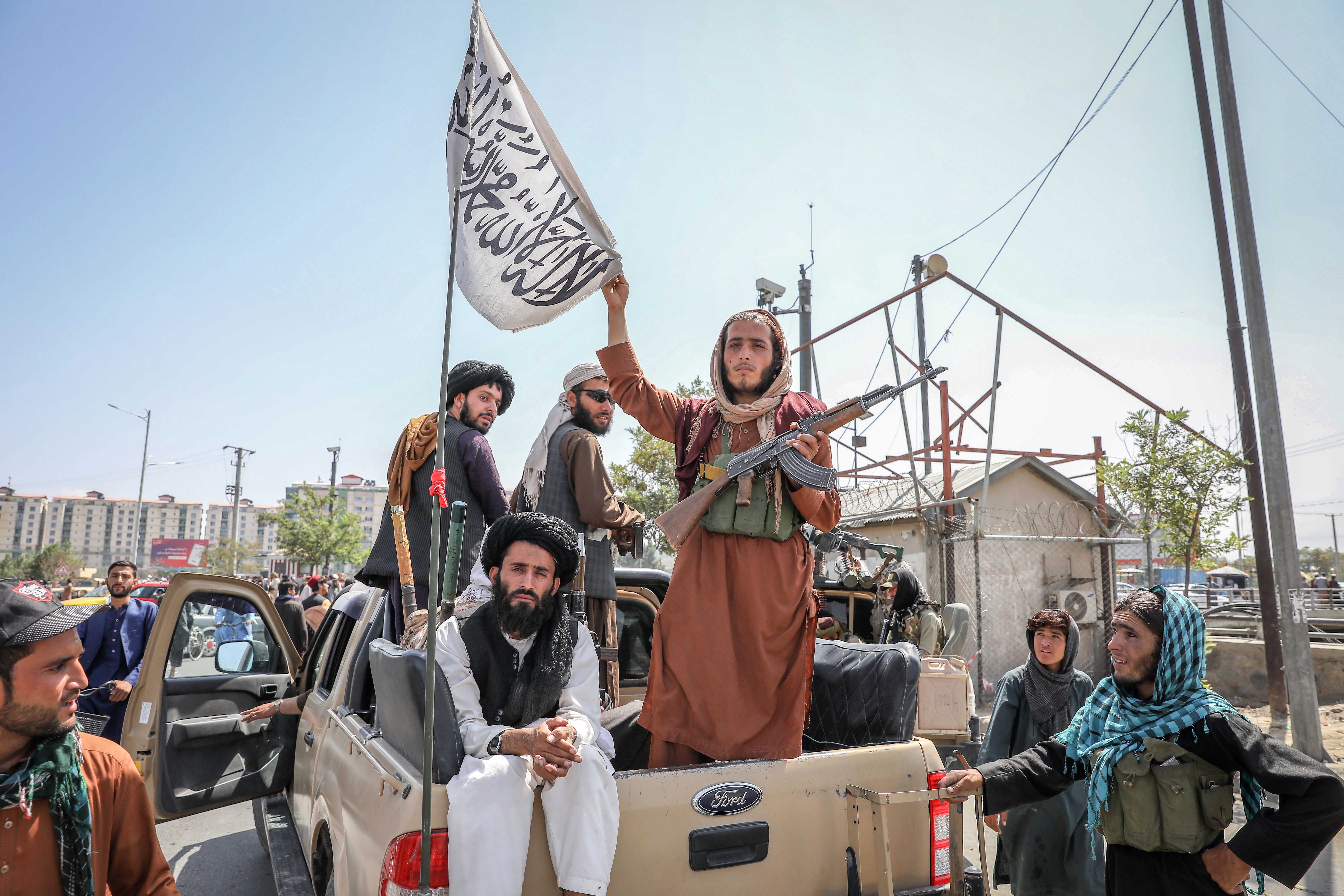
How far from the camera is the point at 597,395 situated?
3887 mm

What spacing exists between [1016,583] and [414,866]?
10829mm

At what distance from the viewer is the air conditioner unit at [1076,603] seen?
10.5 metres

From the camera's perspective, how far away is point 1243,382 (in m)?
8.23

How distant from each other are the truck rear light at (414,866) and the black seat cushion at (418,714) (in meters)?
0.15

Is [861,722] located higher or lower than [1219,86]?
lower

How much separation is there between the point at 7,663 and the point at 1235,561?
8680cm

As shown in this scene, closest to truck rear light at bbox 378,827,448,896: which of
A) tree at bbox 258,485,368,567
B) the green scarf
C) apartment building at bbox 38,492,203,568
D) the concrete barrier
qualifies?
the green scarf

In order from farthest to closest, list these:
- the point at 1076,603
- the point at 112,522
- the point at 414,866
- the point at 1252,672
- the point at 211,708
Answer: the point at 112,522 < the point at 1076,603 < the point at 1252,672 < the point at 211,708 < the point at 414,866

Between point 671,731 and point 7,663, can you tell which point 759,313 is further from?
point 7,663

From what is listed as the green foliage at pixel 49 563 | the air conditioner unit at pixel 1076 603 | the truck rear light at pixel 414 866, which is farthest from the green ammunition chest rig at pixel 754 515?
the green foliage at pixel 49 563

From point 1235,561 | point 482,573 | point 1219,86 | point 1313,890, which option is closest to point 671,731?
point 482,573

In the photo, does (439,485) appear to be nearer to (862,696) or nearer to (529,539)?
(529,539)

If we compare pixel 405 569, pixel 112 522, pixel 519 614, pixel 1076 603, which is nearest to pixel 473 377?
pixel 405 569

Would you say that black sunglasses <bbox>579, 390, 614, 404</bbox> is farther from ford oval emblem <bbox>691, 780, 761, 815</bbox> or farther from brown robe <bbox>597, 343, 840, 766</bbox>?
ford oval emblem <bbox>691, 780, 761, 815</bbox>
